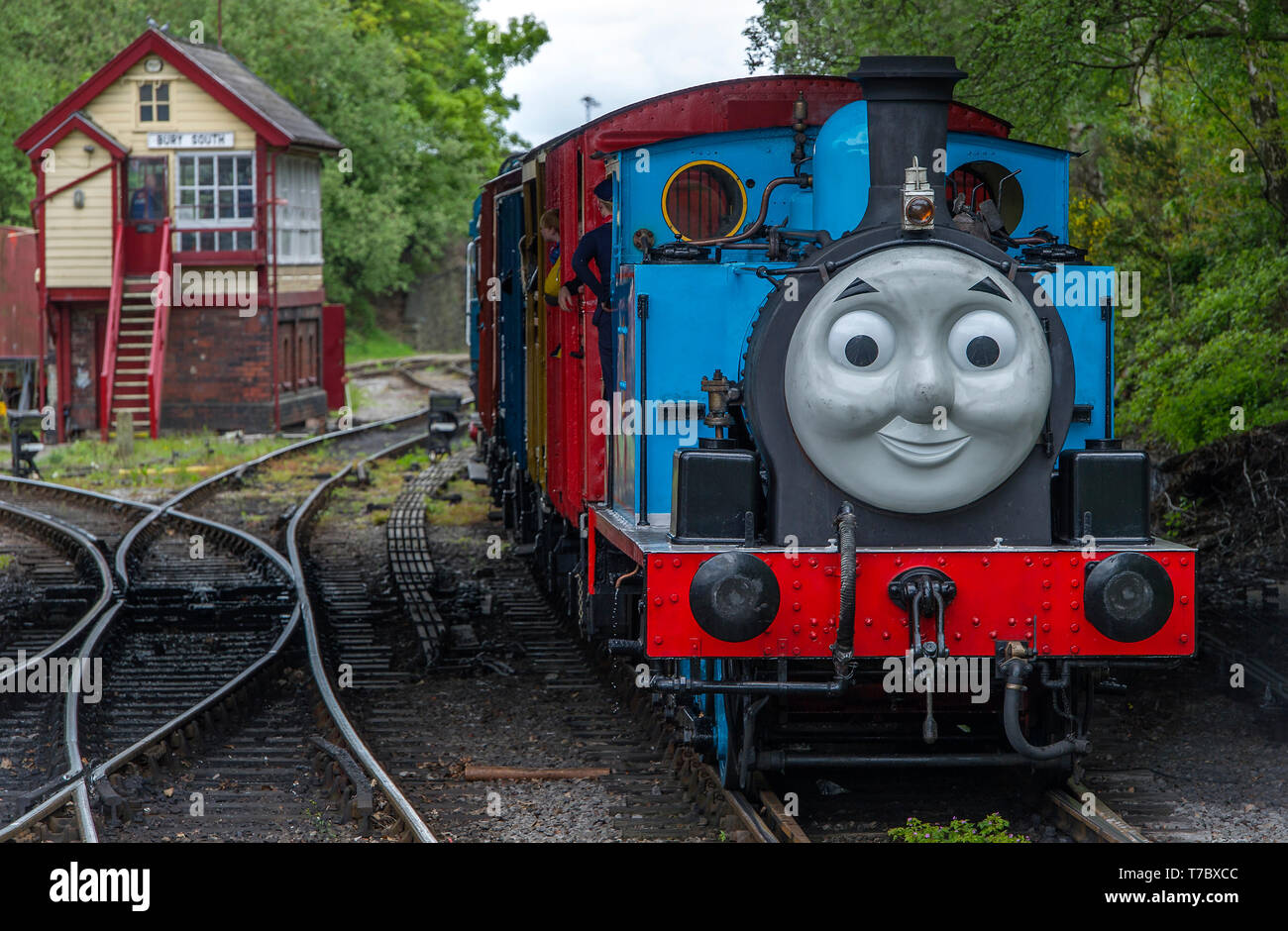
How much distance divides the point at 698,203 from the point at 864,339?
1.38m

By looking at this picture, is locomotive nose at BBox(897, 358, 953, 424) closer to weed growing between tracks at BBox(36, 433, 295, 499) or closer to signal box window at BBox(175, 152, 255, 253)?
weed growing between tracks at BBox(36, 433, 295, 499)

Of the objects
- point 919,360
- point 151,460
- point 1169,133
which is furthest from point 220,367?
point 919,360

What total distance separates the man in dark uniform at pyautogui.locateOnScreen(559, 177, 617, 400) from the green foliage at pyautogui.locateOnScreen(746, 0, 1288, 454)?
4535mm

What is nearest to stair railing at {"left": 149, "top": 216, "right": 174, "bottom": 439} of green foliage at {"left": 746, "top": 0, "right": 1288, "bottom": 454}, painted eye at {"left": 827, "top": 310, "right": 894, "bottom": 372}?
green foliage at {"left": 746, "top": 0, "right": 1288, "bottom": 454}

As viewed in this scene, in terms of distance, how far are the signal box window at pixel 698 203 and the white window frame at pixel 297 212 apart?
2023 cm

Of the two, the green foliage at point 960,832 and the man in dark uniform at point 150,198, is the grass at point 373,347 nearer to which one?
the man in dark uniform at point 150,198

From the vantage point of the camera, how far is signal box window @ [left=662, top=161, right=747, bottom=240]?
6.59m

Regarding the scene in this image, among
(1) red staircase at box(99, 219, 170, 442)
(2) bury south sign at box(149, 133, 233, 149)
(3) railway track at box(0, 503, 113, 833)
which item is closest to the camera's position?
(3) railway track at box(0, 503, 113, 833)

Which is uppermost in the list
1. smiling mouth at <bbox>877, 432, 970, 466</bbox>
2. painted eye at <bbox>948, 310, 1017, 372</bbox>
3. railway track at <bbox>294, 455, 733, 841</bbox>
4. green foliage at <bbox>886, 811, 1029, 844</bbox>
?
painted eye at <bbox>948, 310, 1017, 372</bbox>

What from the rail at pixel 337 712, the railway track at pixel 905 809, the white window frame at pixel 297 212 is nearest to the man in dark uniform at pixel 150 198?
the white window frame at pixel 297 212

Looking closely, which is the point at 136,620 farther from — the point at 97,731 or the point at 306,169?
the point at 306,169

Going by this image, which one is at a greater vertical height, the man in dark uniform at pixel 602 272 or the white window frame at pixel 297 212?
the white window frame at pixel 297 212

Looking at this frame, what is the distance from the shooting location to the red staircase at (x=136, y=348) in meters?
24.1

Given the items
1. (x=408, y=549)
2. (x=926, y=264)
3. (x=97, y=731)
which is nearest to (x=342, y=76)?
(x=408, y=549)
